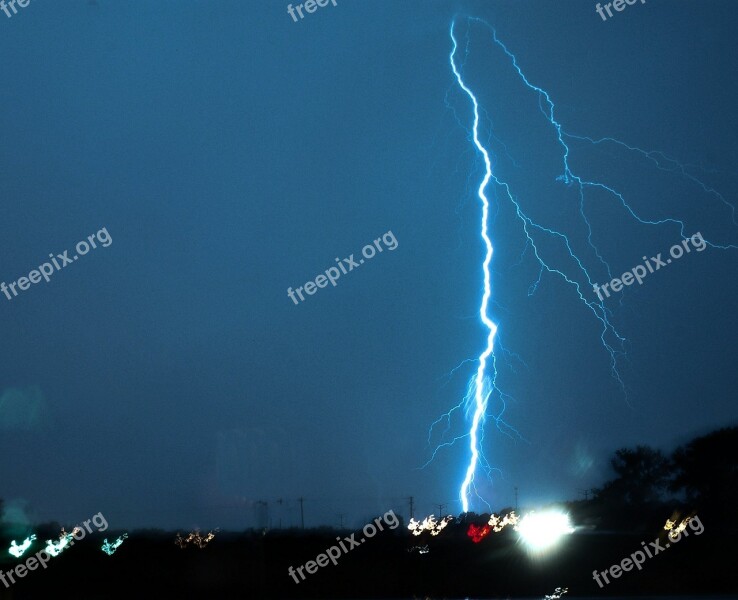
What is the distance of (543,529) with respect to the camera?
2622 cm

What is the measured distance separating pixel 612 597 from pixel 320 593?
6.37m

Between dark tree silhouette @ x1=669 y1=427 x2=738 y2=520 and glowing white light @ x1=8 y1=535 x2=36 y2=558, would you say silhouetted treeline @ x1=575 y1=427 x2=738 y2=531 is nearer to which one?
dark tree silhouette @ x1=669 y1=427 x2=738 y2=520

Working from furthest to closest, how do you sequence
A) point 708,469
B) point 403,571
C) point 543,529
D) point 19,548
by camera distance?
point 708,469, point 543,529, point 403,571, point 19,548

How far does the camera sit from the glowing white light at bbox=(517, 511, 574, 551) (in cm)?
2389

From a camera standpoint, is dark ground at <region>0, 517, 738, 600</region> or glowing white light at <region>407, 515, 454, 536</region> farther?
glowing white light at <region>407, 515, 454, 536</region>

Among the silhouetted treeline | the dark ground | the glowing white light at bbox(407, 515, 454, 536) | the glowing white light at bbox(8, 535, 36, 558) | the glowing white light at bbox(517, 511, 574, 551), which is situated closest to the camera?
the glowing white light at bbox(8, 535, 36, 558)

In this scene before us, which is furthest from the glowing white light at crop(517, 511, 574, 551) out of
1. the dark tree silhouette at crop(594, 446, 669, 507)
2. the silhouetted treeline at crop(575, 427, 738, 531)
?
the dark tree silhouette at crop(594, 446, 669, 507)

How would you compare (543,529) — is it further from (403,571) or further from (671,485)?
(671,485)

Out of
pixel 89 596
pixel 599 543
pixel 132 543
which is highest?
pixel 132 543


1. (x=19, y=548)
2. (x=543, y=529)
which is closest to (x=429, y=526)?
(x=543, y=529)

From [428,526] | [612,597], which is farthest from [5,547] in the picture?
[428,526]

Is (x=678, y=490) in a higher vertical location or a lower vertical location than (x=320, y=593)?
higher

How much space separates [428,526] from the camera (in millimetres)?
30594

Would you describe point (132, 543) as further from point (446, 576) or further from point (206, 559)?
point (446, 576)
